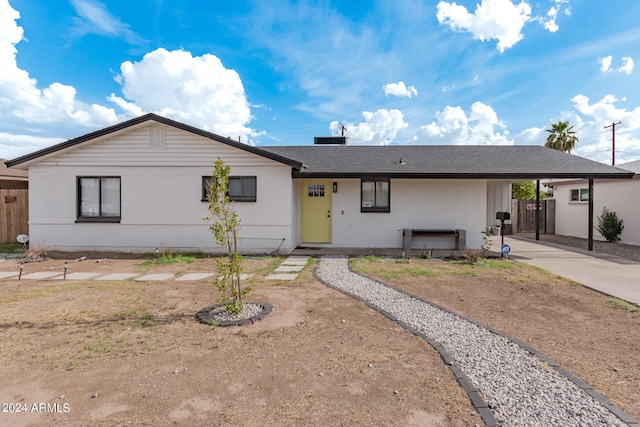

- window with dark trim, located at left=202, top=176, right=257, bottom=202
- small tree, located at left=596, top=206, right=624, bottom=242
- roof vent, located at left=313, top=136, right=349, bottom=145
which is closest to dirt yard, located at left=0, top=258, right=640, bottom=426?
window with dark trim, located at left=202, top=176, right=257, bottom=202

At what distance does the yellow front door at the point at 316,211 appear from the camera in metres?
11.3

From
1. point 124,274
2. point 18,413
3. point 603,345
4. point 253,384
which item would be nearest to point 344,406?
point 253,384

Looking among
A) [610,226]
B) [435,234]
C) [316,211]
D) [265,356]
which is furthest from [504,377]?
[610,226]

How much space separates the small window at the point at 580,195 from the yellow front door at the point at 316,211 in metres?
12.9

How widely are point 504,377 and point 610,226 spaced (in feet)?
48.8

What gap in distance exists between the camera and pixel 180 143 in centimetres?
1020

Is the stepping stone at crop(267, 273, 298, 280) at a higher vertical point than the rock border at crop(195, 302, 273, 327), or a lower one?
higher

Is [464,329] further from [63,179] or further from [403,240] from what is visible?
[63,179]

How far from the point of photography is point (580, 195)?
15102mm

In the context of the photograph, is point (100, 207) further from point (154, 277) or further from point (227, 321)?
point (227, 321)

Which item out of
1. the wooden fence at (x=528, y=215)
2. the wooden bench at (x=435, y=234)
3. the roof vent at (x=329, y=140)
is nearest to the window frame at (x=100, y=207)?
the roof vent at (x=329, y=140)

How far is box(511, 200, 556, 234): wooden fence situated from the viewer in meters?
16.7

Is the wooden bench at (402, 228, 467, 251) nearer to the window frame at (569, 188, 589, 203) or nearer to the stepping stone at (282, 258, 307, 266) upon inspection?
the stepping stone at (282, 258, 307, 266)

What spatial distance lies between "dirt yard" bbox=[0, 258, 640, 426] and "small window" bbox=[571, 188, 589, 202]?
11.9 meters
